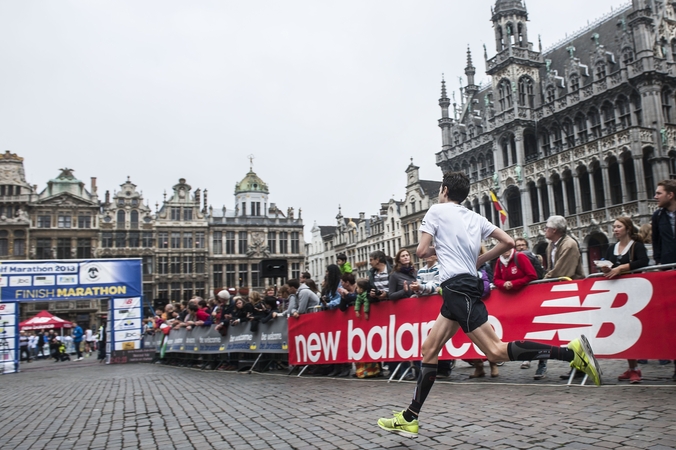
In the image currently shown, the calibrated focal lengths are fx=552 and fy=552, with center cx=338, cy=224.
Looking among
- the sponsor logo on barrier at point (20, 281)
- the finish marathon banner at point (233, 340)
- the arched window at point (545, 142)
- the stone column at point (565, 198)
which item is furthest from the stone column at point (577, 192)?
the sponsor logo on barrier at point (20, 281)

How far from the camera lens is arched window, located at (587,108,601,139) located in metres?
34.6

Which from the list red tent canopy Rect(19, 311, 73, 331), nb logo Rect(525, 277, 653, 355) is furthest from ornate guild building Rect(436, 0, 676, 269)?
red tent canopy Rect(19, 311, 73, 331)

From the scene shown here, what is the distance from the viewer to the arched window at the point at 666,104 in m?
31.8

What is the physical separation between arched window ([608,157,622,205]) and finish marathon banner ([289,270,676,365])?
2824 centimetres

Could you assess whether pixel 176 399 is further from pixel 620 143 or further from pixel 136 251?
pixel 136 251

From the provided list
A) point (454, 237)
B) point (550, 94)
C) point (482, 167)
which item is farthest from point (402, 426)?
point (482, 167)

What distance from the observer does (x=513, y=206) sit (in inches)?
1591

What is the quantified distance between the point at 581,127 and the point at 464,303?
3561cm

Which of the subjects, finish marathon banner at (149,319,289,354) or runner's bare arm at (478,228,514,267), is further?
finish marathon banner at (149,319,289,354)

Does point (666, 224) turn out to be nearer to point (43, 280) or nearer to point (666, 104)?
point (43, 280)

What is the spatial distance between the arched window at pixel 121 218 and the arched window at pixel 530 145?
1697 inches

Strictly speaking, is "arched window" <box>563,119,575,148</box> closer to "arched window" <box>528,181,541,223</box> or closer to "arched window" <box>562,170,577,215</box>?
"arched window" <box>562,170,577,215</box>

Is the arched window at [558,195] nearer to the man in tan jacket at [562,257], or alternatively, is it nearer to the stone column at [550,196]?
the stone column at [550,196]

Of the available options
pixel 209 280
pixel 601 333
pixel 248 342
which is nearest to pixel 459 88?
pixel 209 280
